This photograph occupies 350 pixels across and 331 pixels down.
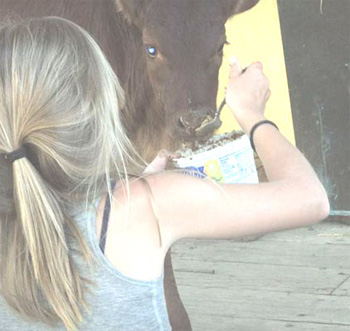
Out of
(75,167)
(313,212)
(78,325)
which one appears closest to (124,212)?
(75,167)

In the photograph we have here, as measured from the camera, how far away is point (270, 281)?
4.05 metres

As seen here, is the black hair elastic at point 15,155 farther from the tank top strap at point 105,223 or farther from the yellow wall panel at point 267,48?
the yellow wall panel at point 267,48

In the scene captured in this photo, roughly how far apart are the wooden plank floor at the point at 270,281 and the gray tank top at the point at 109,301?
1.79 metres

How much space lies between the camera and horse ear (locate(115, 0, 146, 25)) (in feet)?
12.5

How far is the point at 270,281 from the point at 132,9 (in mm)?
1425

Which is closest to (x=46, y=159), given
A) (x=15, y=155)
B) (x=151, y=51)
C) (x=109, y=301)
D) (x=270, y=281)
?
(x=15, y=155)

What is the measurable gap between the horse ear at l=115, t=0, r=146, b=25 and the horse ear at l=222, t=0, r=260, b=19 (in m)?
0.38

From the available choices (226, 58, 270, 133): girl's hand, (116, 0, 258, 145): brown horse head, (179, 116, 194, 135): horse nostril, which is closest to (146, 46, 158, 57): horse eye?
(116, 0, 258, 145): brown horse head

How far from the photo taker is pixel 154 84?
388 cm

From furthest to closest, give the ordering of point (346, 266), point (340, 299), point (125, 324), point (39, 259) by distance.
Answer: point (346, 266) < point (340, 299) < point (125, 324) < point (39, 259)

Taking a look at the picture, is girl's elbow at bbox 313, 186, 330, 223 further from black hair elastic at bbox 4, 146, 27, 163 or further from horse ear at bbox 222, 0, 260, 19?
horse ear at bbox 222, 0, 260, 19

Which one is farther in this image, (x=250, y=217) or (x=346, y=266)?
(x=346, y=266)

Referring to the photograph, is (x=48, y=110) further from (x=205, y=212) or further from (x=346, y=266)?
(x=346, y=266)

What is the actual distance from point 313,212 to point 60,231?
0.55m
